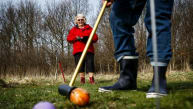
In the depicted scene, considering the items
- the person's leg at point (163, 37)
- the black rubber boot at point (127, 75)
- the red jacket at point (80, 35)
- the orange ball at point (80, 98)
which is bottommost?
the orange ball at point (80, 98)

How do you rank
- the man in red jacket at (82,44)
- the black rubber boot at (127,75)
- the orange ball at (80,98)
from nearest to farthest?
the orange ball at (80,98)
the black rubber boot at (127,75)
the man in red jacket at (82,44)

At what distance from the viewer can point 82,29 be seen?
204 inches

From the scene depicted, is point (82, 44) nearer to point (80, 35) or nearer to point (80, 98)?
point (80, 35)

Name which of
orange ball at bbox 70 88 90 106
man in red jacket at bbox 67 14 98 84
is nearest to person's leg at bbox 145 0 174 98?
orange ball at bbox 70 88 90 106

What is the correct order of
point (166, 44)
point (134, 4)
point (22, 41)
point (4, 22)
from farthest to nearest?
point (4, 22) → point (22, 41) → point (134, 4) → point (166, 44)

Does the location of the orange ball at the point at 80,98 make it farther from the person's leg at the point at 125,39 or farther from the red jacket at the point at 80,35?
the red jacket at the point at 80,35

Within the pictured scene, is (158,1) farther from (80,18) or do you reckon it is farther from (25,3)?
→ (25,3)

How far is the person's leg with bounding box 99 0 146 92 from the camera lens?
2012 millimetres

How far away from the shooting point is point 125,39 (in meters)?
2.06

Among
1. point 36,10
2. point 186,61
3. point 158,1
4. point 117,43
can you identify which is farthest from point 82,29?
point 36,10

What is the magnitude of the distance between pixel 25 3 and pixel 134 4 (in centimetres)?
1847

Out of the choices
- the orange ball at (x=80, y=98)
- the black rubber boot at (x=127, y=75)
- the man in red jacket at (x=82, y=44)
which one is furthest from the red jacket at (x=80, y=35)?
the orange ball at (x=80, y=98)

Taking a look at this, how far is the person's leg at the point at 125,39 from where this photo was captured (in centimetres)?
201

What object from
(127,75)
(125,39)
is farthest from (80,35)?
(127,75)
